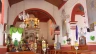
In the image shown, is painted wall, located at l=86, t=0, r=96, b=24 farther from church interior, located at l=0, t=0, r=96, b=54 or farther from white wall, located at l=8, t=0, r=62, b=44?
white wall, located at l=8, t=0, r=62, b=44

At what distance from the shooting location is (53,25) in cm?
1448

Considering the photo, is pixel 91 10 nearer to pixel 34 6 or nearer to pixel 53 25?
pixel 34 6

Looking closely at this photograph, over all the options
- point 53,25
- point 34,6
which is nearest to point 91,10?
point 34,6

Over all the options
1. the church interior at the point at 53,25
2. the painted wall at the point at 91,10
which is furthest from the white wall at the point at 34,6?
the painted wall at the point at 91,10

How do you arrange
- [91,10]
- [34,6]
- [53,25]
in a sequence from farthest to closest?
[53,25]
[34,6]
[91,10]

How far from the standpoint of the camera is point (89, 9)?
718 cm

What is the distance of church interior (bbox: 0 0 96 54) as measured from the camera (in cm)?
741

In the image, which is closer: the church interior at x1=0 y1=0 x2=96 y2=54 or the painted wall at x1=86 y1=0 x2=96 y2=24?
the painted wall at x1=86 y1=0 x2=96 y2=24

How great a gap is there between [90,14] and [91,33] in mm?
852

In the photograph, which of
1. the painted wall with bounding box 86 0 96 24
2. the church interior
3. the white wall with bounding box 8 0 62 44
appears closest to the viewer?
the painted wall with bounding box 86 0 96 24

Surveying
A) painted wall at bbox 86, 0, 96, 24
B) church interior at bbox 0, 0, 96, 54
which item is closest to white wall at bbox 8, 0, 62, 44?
church interior at bbox 0, 0, 96, 54

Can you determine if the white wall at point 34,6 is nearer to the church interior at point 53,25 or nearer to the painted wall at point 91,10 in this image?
the church interior at point 53,25

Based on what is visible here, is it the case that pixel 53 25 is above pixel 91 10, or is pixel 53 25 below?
below

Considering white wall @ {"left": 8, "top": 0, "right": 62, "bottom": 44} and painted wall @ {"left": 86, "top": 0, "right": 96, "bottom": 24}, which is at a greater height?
white wall @ {"left": 8, "top": 0, "right": 62, "bottom": 44}
